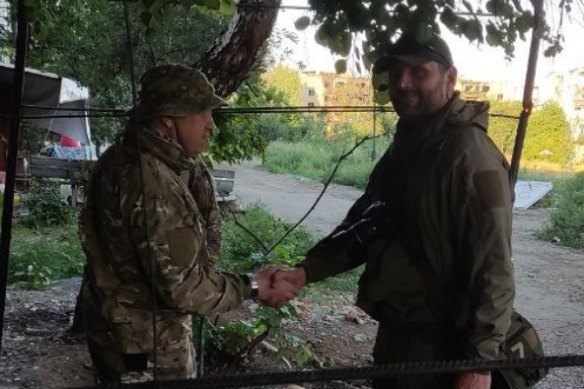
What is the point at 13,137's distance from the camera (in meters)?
2.14

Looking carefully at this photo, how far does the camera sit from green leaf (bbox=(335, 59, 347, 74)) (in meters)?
2.62

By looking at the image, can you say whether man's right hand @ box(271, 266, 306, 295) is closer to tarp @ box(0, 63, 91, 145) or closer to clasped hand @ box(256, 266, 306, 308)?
clasped hand @ box(256, 266, 306, 308)

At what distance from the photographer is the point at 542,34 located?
7.77ft

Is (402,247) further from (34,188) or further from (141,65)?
(34,188)

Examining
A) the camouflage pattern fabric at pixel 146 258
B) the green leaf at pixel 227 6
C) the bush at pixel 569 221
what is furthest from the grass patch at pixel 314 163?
the camouflage pattern fabric at pixel 146 258

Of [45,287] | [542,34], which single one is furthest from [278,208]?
[542,34]

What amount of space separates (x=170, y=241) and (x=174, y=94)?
0.47 m

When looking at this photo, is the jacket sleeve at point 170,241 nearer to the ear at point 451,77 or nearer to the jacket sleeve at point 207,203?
the ear at point 451,77

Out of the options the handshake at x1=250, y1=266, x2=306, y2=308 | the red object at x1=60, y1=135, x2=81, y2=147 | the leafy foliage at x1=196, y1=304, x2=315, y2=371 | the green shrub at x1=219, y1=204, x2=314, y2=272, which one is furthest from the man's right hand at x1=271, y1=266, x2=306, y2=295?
the red object at x1=60, y1=135, x2=81, y2=147

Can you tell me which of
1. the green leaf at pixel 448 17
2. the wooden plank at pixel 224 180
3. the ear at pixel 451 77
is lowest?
the wooden plank at pixel 224 180

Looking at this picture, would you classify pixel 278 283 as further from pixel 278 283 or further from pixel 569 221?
pixel 569 221

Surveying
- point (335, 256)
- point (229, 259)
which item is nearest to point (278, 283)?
point (335, 256)

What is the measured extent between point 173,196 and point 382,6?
0.97 m

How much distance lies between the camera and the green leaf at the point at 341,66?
8.60 feet
